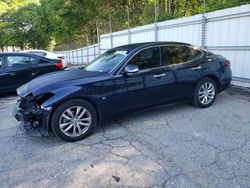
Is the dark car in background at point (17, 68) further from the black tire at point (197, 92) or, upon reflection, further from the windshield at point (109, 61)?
the black tire at point (197, 92)

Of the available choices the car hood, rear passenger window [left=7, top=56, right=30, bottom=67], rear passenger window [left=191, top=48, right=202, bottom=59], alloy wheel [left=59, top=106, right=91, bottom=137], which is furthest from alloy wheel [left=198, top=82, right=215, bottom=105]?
rear passenger window [left=7, top=56, right=30, bottom=67]

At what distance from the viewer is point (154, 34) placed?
1068 centimetres

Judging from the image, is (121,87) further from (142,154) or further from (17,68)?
(17,68)

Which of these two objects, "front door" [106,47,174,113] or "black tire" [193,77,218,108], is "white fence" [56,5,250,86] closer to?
"black tire" [193,77,218,108]

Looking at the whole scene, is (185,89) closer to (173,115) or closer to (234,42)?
(173,115)

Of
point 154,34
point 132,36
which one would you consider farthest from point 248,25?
point 132,36

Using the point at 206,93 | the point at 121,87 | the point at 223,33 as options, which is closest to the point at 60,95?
the point at 121,87

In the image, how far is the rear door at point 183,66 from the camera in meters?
5.37

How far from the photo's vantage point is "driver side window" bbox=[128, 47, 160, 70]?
5027 mm

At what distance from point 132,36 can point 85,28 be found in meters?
17.3

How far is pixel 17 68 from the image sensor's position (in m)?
8.31

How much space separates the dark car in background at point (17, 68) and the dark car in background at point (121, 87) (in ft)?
11.3

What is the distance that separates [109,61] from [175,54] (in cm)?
138

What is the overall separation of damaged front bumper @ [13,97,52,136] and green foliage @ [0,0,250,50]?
24.7 feet
